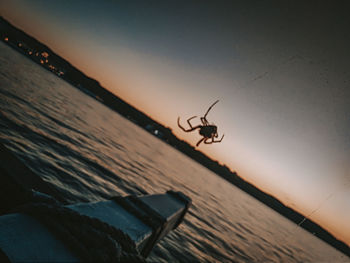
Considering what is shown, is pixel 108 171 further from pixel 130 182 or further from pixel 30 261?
pixel 30 261

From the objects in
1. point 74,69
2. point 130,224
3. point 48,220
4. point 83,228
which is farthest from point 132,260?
point 74,69

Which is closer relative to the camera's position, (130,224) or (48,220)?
(48,220)

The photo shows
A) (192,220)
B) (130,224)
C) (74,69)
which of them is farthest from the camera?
(74,69)

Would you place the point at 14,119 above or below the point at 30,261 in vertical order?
below

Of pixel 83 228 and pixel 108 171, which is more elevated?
pixel 83 228

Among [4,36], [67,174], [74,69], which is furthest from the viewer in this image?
[74,69]

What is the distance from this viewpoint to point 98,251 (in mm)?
1354

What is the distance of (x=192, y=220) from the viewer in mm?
11180

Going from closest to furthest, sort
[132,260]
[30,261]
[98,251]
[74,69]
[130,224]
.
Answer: [30,261]
[98,251]
[132,260]
[130,224]
[74,69]

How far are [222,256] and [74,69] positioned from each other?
20770cm

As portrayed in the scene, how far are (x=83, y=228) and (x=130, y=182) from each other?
1061 cm

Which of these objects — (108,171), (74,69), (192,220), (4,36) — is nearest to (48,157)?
(108,171)

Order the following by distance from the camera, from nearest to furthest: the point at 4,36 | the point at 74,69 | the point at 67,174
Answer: the point at 67,174, the point at 4,36, the point at 74,69

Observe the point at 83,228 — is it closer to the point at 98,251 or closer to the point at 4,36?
the point at 98,251
